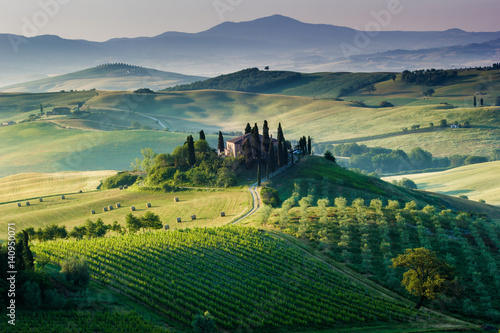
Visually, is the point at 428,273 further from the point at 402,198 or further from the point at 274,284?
the point at 402,198

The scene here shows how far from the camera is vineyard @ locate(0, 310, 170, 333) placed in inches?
1262

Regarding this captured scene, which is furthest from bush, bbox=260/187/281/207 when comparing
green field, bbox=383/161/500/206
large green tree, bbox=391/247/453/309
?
green field, bbox=383/161/500/206

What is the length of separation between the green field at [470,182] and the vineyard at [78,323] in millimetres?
111160

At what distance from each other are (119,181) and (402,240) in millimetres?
71838

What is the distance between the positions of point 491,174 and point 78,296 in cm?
14160

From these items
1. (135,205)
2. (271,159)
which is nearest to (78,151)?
(135,205)

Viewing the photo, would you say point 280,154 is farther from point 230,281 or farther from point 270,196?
point 230,281

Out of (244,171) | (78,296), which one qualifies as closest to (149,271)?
(78,296)

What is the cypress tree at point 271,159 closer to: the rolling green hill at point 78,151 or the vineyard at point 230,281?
the vineyard at point 230,281

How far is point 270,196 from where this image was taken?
83875 mm

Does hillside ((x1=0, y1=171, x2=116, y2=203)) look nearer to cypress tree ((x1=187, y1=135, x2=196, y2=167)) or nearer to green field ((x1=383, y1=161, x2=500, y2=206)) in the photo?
cypress tree ((x1=187, y1=135, x2=196, y2=167))

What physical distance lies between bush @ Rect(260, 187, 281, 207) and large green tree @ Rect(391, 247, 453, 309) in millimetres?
34932

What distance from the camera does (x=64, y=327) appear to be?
32594 millimetres

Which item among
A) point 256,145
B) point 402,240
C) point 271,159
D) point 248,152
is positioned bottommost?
point 402,240
